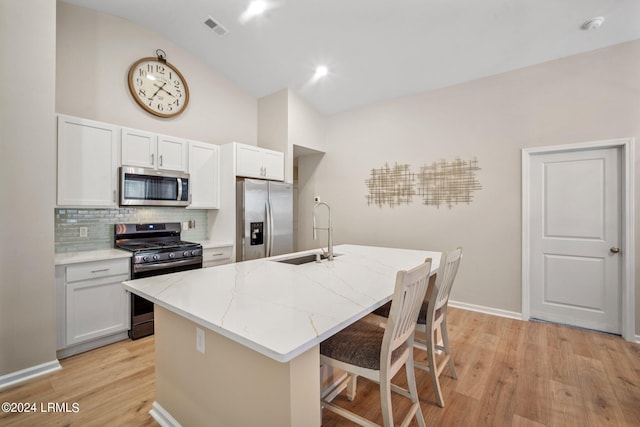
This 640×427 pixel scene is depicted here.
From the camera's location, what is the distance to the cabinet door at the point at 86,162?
8.47 feet

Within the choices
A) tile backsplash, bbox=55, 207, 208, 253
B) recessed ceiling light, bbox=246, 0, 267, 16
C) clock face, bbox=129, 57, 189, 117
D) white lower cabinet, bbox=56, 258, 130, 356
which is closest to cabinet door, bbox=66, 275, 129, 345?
white lower cabinet, bbox=56, 258, 130, 356

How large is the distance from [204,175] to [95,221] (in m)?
1.25

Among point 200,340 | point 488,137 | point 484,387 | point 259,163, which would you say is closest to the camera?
point 200,340

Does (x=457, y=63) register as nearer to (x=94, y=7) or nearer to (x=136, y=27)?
(x=136, y=27)

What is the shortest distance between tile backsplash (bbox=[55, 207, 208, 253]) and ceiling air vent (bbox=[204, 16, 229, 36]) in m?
2.22

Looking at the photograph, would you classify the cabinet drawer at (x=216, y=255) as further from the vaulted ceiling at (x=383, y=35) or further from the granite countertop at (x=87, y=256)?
the vaulted ceiling at (x=383, y=35)

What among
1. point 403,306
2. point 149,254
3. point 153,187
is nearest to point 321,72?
point 153,187

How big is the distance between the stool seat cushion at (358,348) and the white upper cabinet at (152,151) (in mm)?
2801

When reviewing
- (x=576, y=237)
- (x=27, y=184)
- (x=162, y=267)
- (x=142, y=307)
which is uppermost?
(x=27, y=184)

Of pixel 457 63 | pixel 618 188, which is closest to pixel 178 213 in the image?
pixel 457 63

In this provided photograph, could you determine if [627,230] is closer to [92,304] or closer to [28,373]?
[92,304]

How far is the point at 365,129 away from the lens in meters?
4.62

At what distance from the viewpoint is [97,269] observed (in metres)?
2.59

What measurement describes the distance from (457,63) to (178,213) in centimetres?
392
